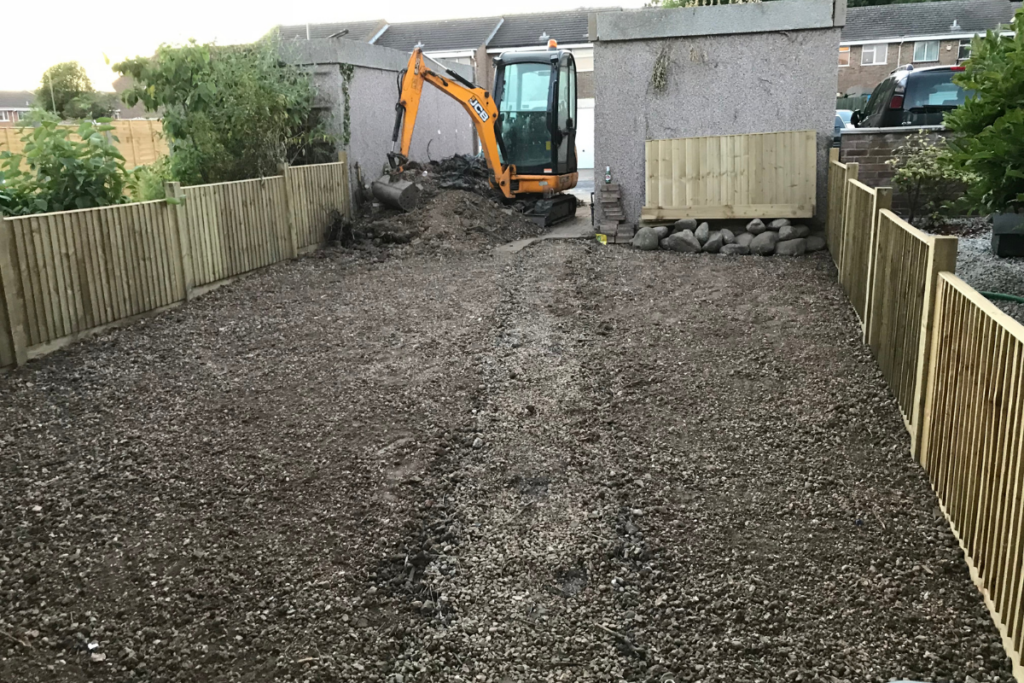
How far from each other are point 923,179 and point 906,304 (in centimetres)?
710

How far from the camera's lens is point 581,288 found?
32.5ft

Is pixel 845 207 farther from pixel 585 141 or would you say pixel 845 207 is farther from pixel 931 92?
pixel 585 141

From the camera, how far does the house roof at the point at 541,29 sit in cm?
4019

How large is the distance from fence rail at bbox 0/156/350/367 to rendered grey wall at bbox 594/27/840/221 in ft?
16.2

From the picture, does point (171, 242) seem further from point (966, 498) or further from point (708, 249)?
point (966, 498)

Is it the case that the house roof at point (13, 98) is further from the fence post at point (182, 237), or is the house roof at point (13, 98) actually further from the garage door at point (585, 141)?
the fence post at point (182, 237)

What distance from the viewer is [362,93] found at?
51.3 ft

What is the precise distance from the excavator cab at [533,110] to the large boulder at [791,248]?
5.57 metres

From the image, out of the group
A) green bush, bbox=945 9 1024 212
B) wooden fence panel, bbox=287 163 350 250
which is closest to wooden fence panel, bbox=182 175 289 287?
wooden fence panel, bbox=287 163 350 250

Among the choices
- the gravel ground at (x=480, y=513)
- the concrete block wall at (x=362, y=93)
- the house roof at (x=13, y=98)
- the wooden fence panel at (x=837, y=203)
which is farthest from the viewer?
the house roof at (x=13, y=98)

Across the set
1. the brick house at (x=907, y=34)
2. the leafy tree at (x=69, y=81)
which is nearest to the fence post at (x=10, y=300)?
the leafy tree at (x=69, y=81)

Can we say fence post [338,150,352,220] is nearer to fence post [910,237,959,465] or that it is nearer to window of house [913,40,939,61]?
fence post [910,237,959,465]

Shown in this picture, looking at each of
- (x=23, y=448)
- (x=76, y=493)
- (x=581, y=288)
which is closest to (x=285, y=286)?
(x=581, y=288)

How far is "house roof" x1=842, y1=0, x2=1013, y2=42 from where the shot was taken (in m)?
41.2
